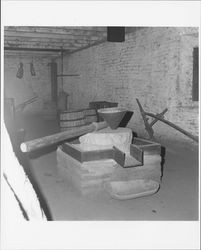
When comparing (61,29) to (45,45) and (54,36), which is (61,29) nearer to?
(54,36)

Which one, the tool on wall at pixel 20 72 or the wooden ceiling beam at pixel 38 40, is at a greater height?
the wooden ceiling beam at pixel 38 40

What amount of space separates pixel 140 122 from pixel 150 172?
4848 mm

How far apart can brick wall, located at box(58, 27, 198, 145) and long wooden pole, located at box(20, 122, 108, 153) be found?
3476 mm

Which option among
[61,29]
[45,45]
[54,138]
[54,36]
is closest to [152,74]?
[61,29]

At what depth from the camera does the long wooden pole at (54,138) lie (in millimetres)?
3613

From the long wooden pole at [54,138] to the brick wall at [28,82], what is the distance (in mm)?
14371

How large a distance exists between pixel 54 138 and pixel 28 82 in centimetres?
1514

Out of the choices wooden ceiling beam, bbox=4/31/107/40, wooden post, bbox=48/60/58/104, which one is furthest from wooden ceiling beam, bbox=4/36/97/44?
wooden post, bbox=48/60/58/104

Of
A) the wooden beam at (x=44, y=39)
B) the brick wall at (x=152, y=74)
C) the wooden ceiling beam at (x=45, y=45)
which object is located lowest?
the brick wall at (x=152, y=74)

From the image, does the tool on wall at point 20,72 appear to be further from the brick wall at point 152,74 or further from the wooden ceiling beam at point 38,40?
the brick wall at point 152,74

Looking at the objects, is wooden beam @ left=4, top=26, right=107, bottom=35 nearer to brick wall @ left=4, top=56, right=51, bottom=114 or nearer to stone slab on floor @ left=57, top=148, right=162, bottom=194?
stone slab on floor @ left=57, top=148, right=162, bottom=194

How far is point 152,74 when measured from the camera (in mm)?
8883

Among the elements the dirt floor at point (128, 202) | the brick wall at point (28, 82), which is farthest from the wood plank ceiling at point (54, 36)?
the dirt floor at point (128, 202)

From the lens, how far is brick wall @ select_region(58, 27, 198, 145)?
759 centimetres
